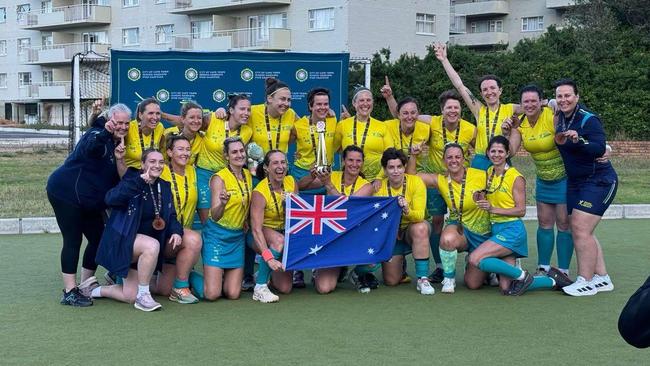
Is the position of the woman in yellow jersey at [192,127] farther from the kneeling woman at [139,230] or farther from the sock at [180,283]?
the sock at [180,283]

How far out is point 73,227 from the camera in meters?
6.48

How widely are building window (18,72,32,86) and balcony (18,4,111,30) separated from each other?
3.04 meters

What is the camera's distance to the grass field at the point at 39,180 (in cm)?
1188

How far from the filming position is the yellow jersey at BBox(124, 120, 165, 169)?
703cm

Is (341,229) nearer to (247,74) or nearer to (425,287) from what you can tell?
(425,287)

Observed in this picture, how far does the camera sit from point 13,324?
5.80m

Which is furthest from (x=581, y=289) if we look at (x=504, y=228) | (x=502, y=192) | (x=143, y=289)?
(x=143, y=289)

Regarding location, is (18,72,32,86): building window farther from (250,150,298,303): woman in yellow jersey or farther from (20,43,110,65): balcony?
(250,150,298,303): woman in yellow jersey

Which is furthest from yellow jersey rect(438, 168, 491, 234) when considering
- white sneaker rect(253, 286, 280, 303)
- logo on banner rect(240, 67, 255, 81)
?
logo on banner rect(240, 67, 255, 81)

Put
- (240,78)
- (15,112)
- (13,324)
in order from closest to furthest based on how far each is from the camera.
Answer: (13,324) → (240,78) → (15,112)

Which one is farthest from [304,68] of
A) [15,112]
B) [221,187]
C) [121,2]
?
[15,112]

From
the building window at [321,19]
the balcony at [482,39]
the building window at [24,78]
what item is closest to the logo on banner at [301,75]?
the building window at [321,19]

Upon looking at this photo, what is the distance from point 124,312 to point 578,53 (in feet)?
65.9

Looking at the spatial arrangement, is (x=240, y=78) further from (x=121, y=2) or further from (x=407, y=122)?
(x=121, y=2)
